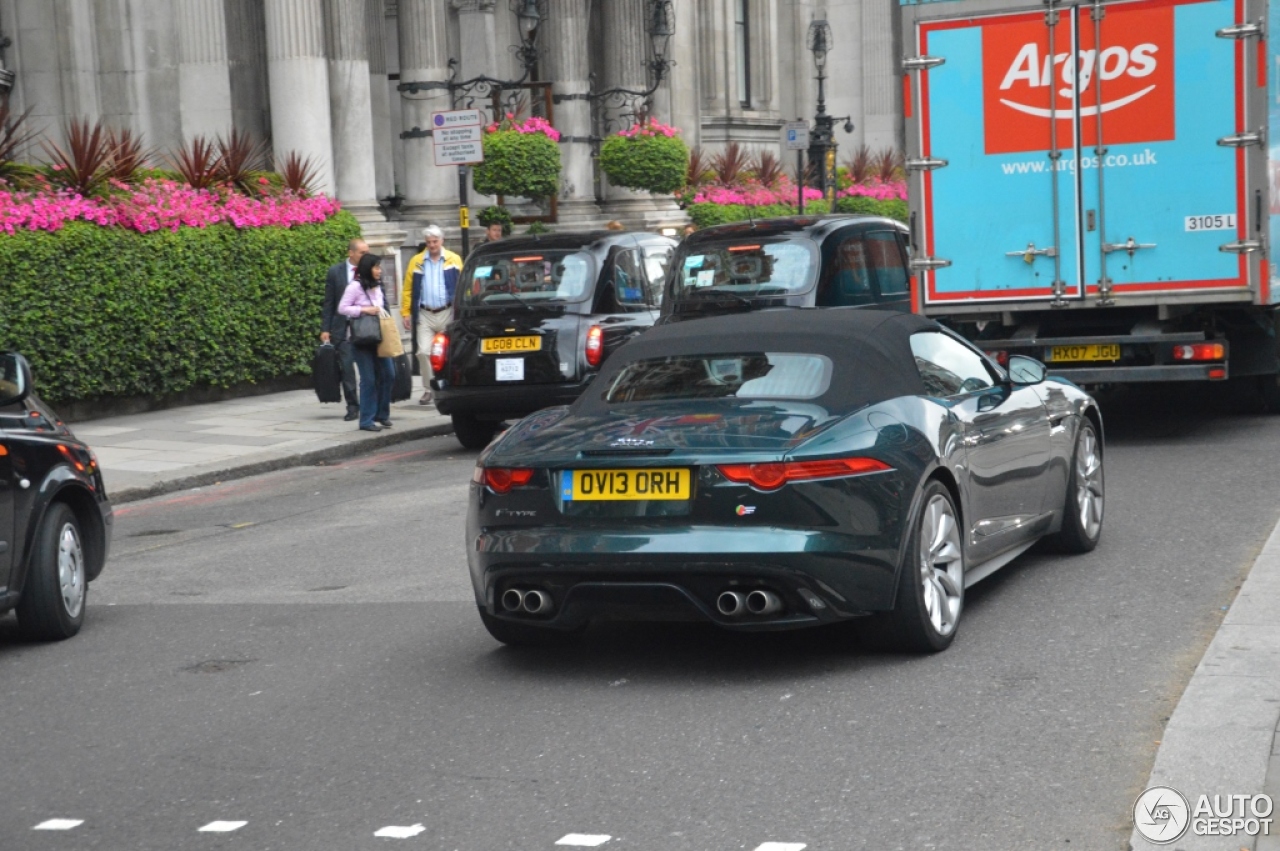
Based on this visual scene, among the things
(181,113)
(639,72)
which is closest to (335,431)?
(181,113)

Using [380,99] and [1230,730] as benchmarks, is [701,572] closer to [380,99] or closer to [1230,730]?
[1230,730]

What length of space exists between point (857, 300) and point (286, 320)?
8503mm

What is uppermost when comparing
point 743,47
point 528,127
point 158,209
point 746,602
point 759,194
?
point 743,47

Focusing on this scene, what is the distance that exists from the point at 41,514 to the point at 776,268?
25.9 feet

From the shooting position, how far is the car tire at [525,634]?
24.0 ft

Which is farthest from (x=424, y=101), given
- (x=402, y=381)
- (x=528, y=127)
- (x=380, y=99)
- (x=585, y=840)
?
(x=585, y=840)

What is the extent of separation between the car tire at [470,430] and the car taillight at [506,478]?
30.4 feet

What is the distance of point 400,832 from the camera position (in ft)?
16.8

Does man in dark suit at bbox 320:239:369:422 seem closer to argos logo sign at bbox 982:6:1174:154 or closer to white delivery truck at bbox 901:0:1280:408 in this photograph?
white delivery truck at bbox 901:0:1280:408

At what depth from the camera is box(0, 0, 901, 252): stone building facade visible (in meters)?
25.1

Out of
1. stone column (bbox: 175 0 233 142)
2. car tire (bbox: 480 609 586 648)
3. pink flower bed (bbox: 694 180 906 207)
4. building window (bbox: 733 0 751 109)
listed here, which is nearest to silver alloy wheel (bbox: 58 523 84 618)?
car tire (bbox: 480 609 586 648)

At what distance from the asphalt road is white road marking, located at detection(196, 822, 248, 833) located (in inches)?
1.2

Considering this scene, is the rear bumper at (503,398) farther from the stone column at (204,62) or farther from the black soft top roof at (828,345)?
the stone column at (204,62)

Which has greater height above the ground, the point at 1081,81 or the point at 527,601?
the point at 1081,81
